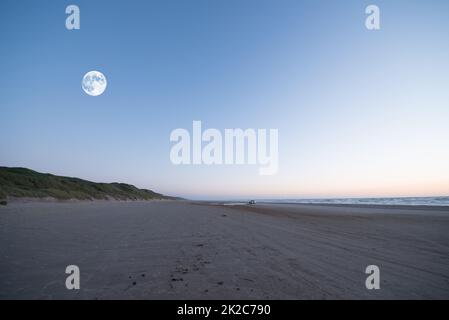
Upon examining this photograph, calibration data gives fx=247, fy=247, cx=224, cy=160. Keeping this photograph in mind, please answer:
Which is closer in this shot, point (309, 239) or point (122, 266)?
point (122, 266)

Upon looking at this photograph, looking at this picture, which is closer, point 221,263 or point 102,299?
point 102,299

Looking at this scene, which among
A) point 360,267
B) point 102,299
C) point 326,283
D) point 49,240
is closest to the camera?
point 102,299

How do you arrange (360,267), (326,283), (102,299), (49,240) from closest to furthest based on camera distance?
(102,299)
(326,283)
(360,267)
(49,240)

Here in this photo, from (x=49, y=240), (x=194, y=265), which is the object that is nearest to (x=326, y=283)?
(x=194, y=265)

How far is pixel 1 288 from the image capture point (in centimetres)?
448

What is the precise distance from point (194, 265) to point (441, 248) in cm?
900

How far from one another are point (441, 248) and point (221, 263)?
8296mm

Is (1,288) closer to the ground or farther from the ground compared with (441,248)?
farther from the ground

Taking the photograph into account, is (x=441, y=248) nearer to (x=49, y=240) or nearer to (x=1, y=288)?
(x=1, y=288)

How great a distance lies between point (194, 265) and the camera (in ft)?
19.9

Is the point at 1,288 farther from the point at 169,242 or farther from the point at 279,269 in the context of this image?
the point at 279,269
